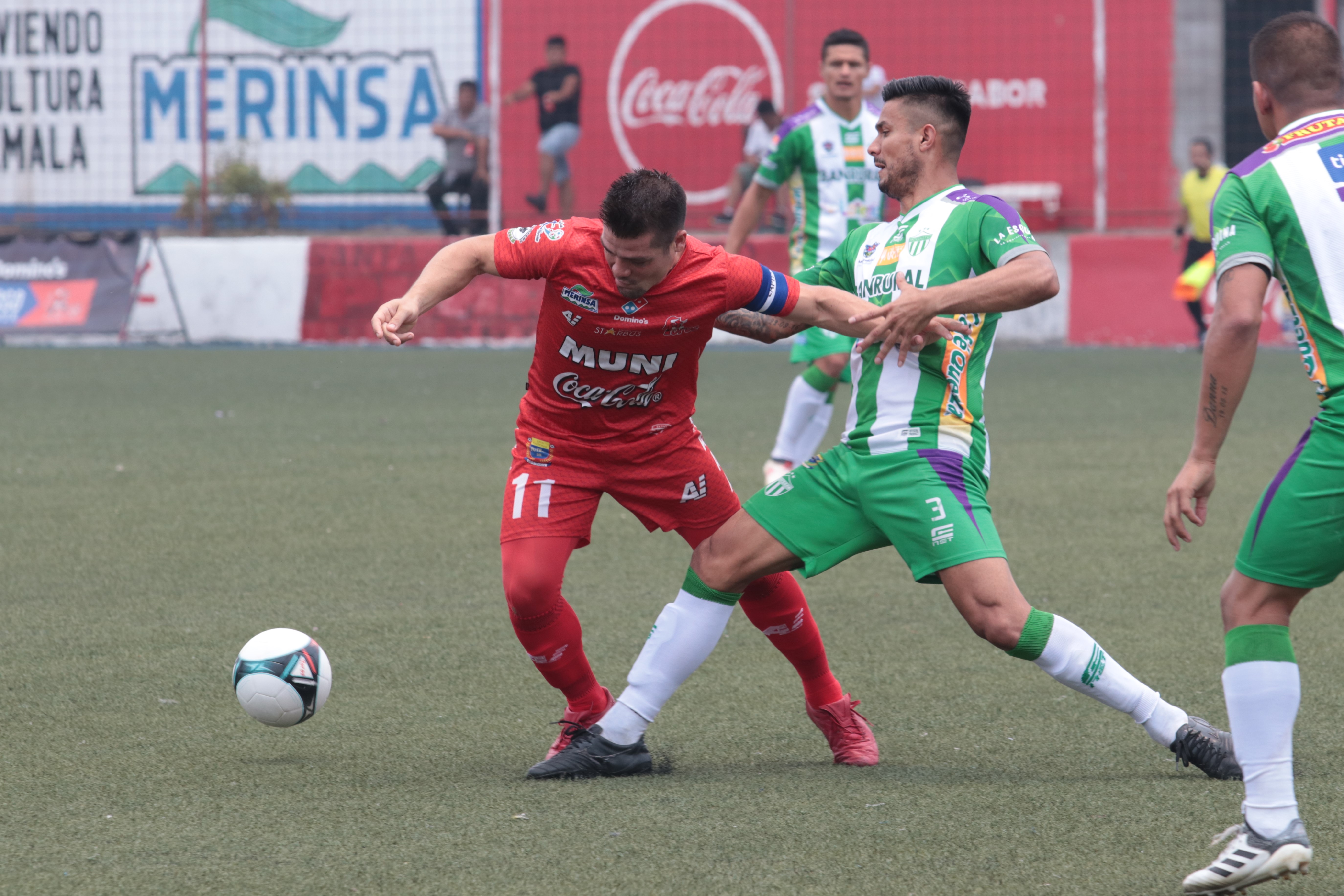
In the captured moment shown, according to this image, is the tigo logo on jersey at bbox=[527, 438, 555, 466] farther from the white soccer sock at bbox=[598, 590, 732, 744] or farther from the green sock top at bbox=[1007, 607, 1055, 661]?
the green sock top at bbox=[1007, 607, 1055, 661]

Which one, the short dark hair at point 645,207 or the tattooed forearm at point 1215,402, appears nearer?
the tattooed forearm at point 1215,402

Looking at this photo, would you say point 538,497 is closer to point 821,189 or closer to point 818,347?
point 818,347

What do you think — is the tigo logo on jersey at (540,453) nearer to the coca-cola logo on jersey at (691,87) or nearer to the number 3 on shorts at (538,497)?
the number 3 on shorts at (538,497)

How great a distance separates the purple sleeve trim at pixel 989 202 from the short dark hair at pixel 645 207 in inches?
30.9

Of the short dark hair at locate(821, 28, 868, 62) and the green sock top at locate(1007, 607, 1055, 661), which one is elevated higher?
the short dark hair at locate(821, 28, 868, 62)

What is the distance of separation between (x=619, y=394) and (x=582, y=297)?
328 millimetres

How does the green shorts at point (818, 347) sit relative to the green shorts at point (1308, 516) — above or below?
below

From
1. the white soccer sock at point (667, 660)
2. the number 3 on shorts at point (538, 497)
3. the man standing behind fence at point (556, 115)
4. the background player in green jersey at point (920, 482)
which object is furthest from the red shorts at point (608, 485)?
the man standing behind fence at point (556, 115)

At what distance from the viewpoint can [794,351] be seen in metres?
8.53

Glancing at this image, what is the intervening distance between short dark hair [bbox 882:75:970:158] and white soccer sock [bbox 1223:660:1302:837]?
1.74 m

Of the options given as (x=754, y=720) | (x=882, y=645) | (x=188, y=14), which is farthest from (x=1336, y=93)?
(x=188, y=14)

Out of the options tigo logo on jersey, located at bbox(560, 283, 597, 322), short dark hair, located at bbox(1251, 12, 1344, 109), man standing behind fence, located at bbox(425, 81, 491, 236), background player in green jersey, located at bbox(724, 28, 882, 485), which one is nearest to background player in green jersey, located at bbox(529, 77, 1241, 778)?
tigo logo on jersey, located at bbox(560, 283, 597, 322)

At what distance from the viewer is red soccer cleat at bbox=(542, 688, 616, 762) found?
4.41 m

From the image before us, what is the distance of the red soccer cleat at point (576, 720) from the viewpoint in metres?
4.41
